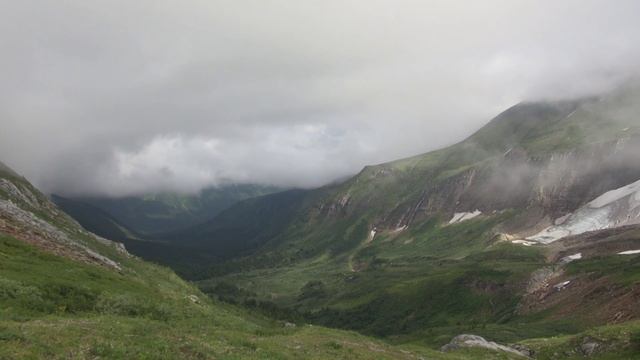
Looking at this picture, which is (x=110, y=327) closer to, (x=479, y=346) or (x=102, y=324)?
(x=102, y=324)

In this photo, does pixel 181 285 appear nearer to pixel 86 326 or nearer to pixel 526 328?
pixel 86 326

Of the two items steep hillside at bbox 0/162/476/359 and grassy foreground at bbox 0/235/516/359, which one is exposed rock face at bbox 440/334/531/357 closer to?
grassy foreground at bbox 0/235/516/359

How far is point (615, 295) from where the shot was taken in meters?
176

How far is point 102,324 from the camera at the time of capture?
3938 cm

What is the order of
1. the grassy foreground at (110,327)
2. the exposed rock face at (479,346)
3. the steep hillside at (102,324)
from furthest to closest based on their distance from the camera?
the exposed rock face at (479,346)
the steep hillside at (102,324)
the grassy foreground at (110,327)

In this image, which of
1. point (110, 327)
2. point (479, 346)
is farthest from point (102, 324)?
point (479, 346)

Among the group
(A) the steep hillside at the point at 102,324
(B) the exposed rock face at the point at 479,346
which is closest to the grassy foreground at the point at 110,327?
(A) the steep hillside at the point at 102,324

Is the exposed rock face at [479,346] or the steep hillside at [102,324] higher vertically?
the steep hillside at [102,324]

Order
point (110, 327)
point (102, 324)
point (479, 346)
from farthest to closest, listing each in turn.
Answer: point (479, 346) < point (102, 324) < point (110, 327)

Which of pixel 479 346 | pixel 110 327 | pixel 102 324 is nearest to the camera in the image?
pixel 110 327

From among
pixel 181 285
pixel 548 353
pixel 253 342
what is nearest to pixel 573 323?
pixel 548 353

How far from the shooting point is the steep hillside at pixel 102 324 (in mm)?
31859

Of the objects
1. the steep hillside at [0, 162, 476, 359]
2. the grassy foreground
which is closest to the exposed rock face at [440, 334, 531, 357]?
the grassy foreground

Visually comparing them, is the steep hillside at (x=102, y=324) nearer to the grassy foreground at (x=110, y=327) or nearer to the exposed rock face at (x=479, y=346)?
the grassy foreground at (x=110, y=327)
